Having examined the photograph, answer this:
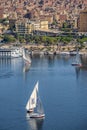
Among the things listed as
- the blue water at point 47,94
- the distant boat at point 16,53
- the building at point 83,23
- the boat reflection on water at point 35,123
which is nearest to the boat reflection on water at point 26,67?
the blue water at point 47,94

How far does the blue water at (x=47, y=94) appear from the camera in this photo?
16.3 metres

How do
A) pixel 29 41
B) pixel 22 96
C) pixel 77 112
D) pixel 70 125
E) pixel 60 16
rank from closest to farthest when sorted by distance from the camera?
pixel 70 125 → pixel 77 112 → pixel 22 96 → pixel 29 41 → pixel 60 16

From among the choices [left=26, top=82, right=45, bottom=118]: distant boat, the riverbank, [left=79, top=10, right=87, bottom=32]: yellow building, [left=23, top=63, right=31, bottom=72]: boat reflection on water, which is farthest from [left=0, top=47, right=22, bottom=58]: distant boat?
[left=26, top=82, right=45, bottom=118]: distant boat

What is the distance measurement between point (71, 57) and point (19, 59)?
234 cm

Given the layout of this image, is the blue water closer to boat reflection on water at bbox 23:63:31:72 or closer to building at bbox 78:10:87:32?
boat reflection on water at bbox 23:63:31:72

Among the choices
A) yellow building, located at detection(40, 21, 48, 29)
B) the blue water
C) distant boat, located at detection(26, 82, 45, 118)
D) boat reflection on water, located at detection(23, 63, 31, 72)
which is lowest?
yellow building, located at detection(40, 21, 48, 29)

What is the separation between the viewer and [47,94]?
19906 millimetres

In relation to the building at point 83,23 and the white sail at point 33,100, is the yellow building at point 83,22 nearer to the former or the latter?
the building at point 83,23

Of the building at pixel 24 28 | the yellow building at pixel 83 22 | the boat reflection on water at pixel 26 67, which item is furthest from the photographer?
the yellow building at pixel 83 22

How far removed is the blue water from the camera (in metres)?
16.3

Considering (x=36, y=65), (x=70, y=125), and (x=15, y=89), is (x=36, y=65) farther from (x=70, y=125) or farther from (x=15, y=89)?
(x=70, y=125)

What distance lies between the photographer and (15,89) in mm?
20859

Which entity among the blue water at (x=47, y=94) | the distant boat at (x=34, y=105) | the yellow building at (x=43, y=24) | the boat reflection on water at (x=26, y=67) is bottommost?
the yellow building at (x=43, y=24)

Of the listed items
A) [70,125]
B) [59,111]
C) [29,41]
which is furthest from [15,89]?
[29,41]
